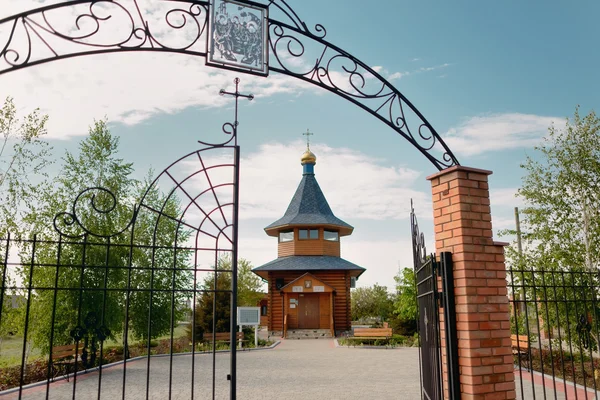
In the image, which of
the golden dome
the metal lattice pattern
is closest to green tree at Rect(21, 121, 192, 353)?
the metal lattice pattern

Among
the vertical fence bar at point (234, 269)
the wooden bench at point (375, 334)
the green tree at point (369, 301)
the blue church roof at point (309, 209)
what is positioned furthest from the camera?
the green tree at point (369, 301)

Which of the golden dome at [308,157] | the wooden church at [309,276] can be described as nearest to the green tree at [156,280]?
the wooden church at [309,276]

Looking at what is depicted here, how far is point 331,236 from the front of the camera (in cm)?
2725

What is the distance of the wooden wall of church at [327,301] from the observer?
989 inches

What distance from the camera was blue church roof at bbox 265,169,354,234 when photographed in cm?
2659

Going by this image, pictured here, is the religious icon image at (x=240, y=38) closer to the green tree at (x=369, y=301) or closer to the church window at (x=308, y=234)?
the church window at (x=308, y=234)

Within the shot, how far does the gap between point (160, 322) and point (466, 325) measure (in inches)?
647

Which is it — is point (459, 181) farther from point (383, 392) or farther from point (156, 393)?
point (156, 393)

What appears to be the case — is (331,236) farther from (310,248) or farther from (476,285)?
(476,285)

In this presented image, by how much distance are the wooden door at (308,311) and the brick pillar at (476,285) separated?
21.1m

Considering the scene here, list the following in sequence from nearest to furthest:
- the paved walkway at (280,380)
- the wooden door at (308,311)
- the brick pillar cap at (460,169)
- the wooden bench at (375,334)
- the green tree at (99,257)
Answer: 1. the brick pillar cap at (460,169)
2. the paved walkway at (280,380)
3. the green tree at (99,257)
4. the wooden bench at (375,334)
5. the wooden door at (308,311)

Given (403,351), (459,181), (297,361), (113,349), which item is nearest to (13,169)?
(113,349)

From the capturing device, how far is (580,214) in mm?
12289

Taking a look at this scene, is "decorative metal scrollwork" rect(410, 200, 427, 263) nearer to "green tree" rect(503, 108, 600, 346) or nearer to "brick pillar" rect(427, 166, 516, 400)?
"brick pillar" rect(427, 166, 516, 400)
